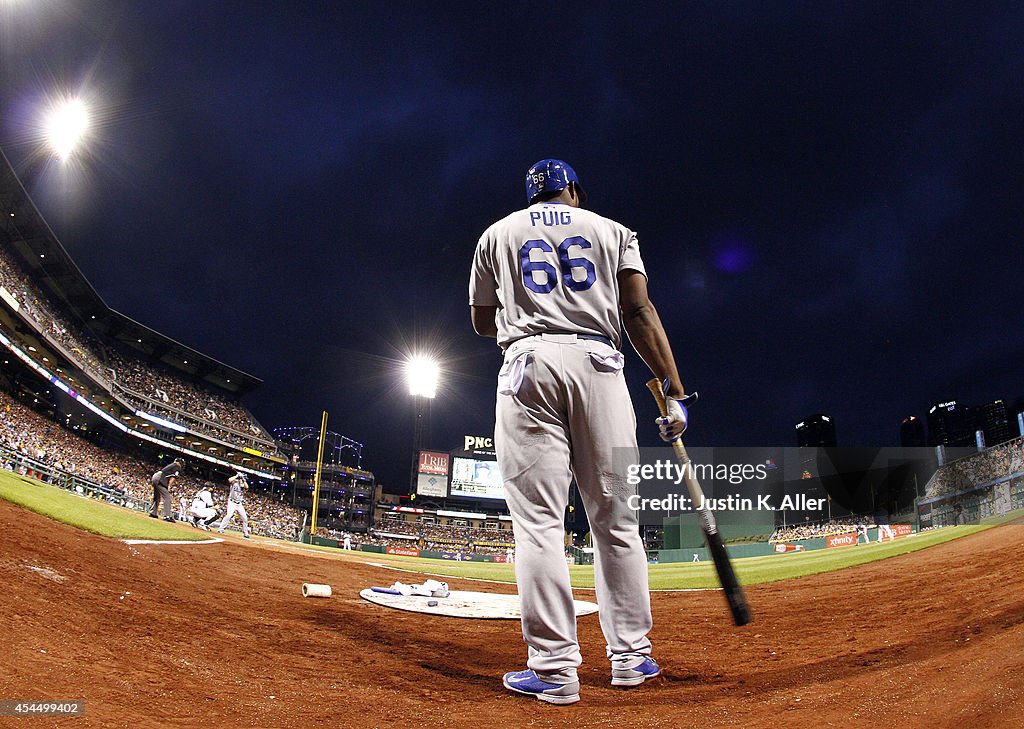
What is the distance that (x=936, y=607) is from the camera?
3.22 m

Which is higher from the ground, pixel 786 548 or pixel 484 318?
pixel 484 318

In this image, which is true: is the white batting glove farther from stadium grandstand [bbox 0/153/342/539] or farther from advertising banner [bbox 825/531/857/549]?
advertising banner [bbox 825/531/857/549]

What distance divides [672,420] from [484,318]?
3.08 feet

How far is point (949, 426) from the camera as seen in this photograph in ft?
116

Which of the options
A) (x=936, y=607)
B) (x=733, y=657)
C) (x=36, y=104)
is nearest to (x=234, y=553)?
(x=733, y=657)

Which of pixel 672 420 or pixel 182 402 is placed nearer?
pixel 672 420

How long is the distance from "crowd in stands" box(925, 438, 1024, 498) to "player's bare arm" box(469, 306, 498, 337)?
7.19m

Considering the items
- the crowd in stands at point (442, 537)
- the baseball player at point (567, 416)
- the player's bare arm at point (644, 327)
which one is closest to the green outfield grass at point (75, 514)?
the baseball player at point (567, 416)

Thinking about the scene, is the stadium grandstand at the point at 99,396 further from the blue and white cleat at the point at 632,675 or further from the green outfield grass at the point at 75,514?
the blue and white cleat at the point at 632,675

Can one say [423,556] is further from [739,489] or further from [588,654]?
[588,654]

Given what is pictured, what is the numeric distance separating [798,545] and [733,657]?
1774cm

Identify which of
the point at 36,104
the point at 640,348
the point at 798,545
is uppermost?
the point at 36,104

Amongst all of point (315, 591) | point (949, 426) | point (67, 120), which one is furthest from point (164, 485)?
point (949, 426)

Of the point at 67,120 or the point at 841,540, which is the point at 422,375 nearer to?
the point at 67,120
